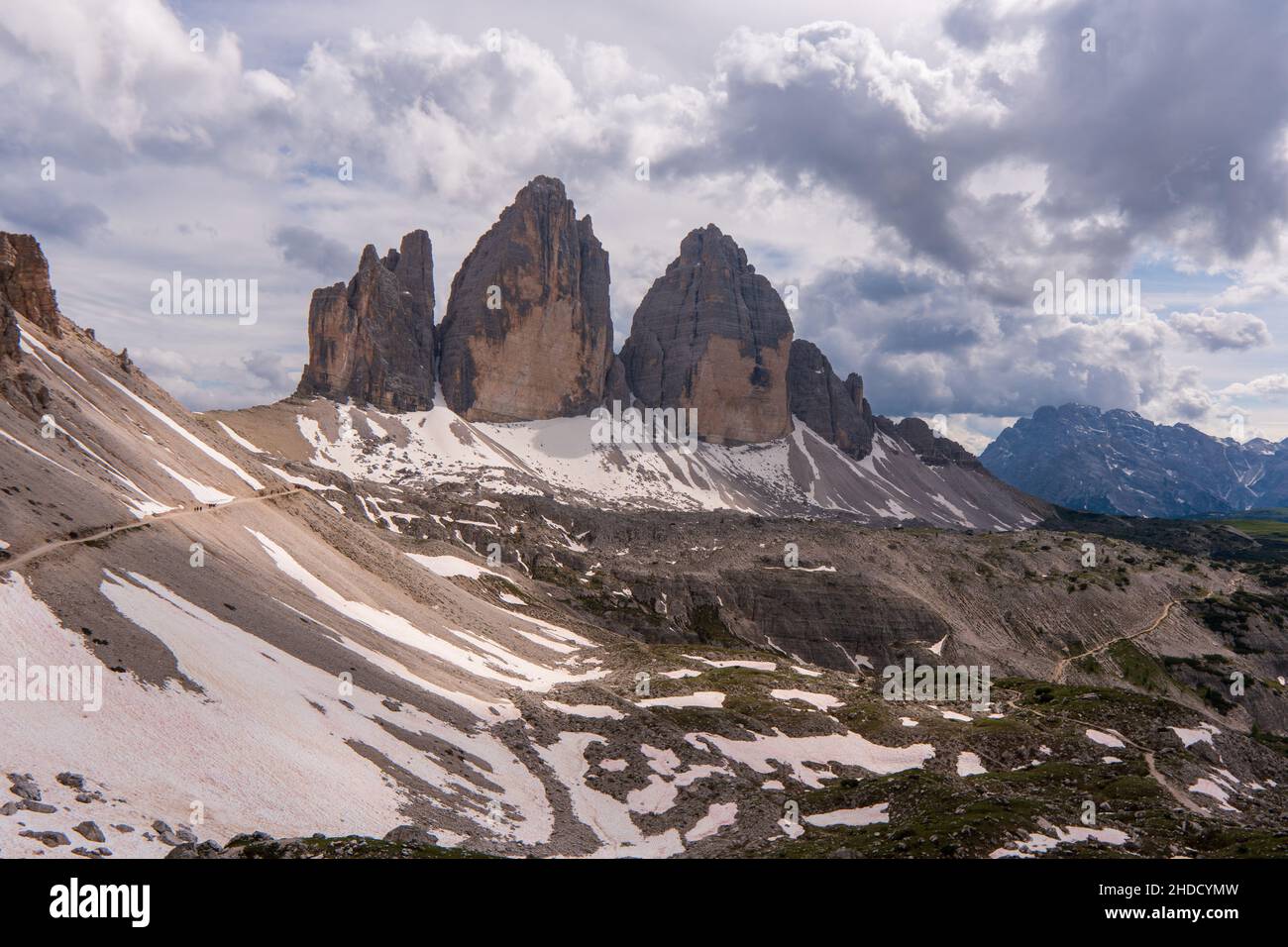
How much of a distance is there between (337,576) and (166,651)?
32.1 metres

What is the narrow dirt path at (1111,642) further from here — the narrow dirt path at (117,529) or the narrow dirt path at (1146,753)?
the narrow dirt path at (117,529)

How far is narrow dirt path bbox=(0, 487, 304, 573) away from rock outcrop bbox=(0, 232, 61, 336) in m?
34.3

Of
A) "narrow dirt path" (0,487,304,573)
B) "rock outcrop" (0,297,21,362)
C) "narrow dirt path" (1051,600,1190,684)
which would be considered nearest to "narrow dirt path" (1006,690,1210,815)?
"narrow dirt path" (1051,600,1190,684)

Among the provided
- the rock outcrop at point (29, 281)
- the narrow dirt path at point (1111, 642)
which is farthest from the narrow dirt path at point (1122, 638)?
the rock outcrop at point (29, 281)

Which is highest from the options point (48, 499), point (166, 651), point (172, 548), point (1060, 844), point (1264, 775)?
point (48, 499)

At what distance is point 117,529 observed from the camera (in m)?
53.3

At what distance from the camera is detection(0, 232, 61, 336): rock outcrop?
8944cm

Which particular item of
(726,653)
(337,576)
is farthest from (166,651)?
(726,653)

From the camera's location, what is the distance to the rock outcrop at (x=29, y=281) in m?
89.4

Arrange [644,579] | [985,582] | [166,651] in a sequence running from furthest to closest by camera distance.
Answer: [985,582], [644,579], [166,651]

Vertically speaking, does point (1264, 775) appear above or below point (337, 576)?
below
